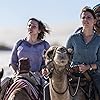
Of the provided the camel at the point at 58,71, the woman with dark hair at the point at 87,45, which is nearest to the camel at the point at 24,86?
the woman with dark hair at the point at 87,45

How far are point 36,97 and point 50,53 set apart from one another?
1.39m

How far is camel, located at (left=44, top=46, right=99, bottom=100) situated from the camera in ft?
27.2

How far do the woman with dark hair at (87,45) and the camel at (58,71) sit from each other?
1.07 meters

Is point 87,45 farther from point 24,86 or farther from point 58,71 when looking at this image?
point 58,71

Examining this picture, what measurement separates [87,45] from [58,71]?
4.56 ft

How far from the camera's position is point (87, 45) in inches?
381

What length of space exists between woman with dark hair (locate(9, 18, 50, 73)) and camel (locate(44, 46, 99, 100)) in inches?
84.1

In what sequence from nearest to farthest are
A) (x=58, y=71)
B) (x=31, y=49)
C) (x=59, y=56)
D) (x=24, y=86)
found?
(x=59, y=56) → (x=58, y=71) → (x=24, y=86) → (x=31, y=49)

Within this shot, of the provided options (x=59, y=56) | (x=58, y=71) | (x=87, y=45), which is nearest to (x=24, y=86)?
(x=87, y=45)

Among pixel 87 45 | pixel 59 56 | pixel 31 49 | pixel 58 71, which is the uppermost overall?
pixel 31 49

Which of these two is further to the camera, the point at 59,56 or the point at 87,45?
the point at 87,45

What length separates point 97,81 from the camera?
9750mm

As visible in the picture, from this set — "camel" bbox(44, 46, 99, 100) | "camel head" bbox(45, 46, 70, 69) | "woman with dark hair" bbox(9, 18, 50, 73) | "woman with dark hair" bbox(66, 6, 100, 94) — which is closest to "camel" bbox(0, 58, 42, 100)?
"woman with dark hair" bbox(9, 18, 50, 73)

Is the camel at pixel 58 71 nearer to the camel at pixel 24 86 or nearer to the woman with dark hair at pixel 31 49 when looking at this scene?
the camel at pixel 24 86
